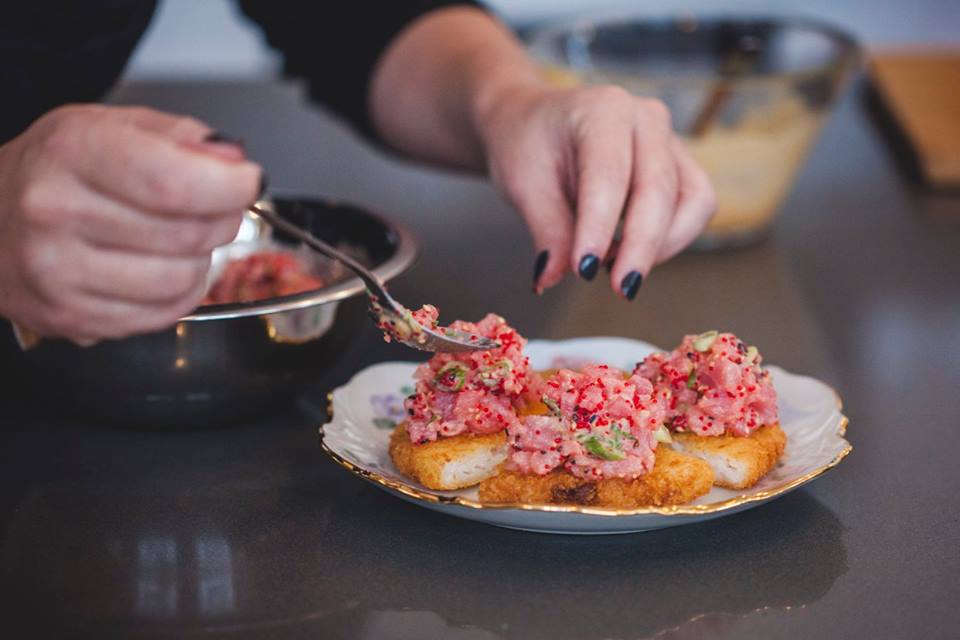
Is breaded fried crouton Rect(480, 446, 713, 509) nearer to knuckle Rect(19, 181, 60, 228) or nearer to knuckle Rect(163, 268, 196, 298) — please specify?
knuckle Rect(163, 268, 196, 298)

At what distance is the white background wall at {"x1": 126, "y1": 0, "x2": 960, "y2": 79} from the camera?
13.7 feet

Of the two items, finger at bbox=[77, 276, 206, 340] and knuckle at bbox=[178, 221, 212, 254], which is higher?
knuckle at bbox=[178, 221, 212, 254]

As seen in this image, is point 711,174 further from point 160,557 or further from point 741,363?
point 160,557

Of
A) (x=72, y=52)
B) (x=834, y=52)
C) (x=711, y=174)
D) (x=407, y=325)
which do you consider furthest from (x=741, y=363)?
(x=834, y=52)

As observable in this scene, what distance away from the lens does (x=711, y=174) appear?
5.61 feet

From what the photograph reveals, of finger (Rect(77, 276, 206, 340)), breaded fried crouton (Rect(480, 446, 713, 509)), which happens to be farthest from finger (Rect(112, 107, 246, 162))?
breaded fried crouton (Rect(480, 446, 713, 509))

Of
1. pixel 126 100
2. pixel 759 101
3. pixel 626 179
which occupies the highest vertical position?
pixel 626 179

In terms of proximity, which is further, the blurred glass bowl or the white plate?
the blurred glass bowl

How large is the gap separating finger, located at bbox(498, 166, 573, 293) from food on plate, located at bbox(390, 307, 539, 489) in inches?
7.9

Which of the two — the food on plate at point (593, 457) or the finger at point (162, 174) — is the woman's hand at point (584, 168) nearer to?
the food on plate at point (593, 457)

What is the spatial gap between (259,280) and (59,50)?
393 millimetres

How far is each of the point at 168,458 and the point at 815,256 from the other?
105 cm

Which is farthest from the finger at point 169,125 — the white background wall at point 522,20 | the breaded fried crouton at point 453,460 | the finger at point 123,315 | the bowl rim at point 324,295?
the white background wall at point 522,20

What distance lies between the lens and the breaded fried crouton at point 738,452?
3.18 ft
